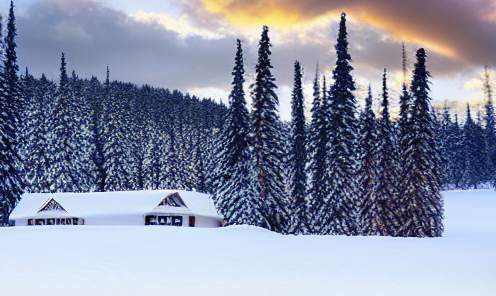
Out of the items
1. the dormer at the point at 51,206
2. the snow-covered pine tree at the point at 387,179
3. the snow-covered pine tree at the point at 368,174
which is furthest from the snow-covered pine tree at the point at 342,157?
the dormer at the point at 51,206

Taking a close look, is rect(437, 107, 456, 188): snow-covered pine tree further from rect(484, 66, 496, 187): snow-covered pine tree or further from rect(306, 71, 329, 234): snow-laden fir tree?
rect(306, 71, 329, 234): snow-laden fir tree

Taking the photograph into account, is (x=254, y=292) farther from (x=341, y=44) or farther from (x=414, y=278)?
(x=341, y=44)

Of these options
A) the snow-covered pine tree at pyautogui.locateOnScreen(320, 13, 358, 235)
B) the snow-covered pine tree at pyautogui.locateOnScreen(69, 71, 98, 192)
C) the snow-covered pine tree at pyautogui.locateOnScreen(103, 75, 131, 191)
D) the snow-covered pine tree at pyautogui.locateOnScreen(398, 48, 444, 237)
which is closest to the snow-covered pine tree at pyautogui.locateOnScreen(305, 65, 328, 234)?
the snow-covered pine tree at pyautogui.locateOnScreen(320, 13, 358, 235)

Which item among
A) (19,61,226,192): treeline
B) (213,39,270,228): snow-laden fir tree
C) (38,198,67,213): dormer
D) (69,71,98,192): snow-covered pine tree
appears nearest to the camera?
(213,39,270,228): snow-laden fir tree

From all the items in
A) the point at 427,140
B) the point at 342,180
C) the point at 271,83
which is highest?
the point at 271,83

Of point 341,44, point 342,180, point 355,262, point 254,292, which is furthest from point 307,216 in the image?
point 254,292

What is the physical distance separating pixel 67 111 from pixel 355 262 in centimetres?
6399

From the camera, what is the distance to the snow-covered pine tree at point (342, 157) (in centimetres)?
5038

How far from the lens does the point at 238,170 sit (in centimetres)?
4991

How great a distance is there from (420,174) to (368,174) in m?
5.26

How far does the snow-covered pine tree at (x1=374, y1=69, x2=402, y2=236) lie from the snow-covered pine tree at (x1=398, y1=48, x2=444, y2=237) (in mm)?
1252

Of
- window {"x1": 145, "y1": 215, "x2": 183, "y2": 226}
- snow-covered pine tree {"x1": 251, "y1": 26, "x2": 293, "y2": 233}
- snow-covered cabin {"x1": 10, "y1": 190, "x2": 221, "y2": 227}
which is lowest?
window {"x1": 145, "y1": 215, "x2": 183, "y2": 226}

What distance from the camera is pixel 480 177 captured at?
11256 centimetres

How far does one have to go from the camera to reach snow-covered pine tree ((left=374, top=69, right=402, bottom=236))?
52094mm
